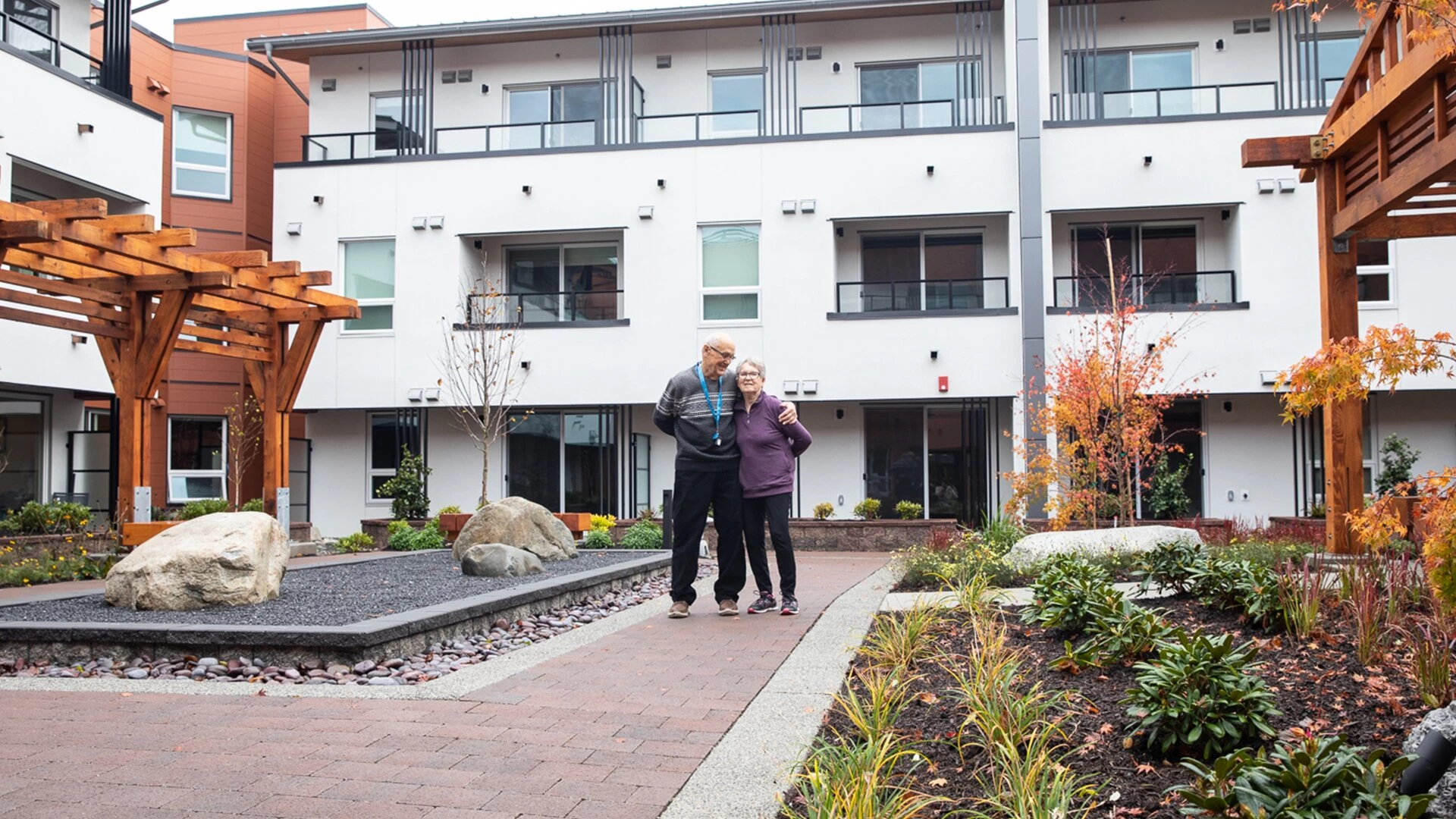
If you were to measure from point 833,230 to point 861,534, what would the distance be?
5.19m

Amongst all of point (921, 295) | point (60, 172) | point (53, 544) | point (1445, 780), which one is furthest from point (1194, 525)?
point (60, 172)

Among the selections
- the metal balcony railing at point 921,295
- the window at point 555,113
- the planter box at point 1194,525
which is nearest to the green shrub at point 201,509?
the window at point 555,113

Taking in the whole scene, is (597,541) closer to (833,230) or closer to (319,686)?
(833,230)

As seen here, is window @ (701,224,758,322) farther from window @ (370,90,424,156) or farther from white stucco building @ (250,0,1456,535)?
window @ (370,90,424,156)

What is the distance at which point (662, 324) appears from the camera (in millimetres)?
19547

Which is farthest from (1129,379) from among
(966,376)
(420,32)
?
(420,32)

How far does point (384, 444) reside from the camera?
2139 centimetres

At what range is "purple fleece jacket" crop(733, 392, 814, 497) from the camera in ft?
25.4

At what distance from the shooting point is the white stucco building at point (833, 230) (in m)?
18.4

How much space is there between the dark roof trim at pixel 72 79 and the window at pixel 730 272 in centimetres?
929

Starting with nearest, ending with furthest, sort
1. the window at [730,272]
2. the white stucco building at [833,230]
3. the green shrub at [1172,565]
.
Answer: the green shrub at [1172,565]
the white stucco building at [833,230]
the window at [730,272]

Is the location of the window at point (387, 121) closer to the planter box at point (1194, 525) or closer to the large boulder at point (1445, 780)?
the planter box at point (1194, 525)

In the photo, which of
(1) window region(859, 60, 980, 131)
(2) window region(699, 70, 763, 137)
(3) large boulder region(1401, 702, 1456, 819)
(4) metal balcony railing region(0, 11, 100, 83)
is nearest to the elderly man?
(3) large boulder region(1401, 702, 1456, 819)

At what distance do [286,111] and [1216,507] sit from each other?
65.2 ft
